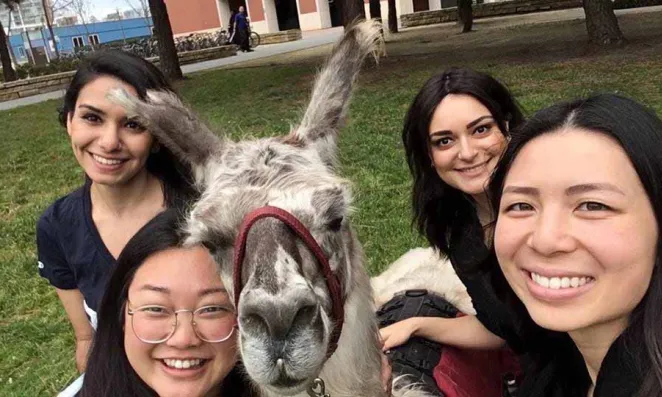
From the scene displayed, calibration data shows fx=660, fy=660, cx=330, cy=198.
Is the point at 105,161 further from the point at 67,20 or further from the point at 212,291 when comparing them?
the point at 67,20

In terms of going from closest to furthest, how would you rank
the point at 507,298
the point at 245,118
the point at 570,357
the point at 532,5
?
the point at 570,357
the point at 507,298
the point at 245,118
the point at 532,5

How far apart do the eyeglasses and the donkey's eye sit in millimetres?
492

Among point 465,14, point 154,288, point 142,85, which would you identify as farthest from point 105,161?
point 465,14

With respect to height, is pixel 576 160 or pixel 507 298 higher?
pixel 576 160

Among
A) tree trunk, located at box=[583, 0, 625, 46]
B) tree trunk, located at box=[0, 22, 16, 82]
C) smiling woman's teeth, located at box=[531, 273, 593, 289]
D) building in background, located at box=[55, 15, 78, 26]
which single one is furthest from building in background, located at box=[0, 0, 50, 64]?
smiling woman's teeth, located at box=[531, 273, 593, 289]

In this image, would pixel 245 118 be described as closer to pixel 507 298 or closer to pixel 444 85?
pixel 444 85

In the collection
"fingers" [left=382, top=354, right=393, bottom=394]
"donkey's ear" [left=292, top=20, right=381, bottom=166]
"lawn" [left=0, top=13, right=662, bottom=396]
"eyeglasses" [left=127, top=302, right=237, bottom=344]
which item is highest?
"donkey's ear" [left=292, top=20, right=381, bottom=166]

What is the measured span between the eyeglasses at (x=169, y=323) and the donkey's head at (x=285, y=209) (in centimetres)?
13

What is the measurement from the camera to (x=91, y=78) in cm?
315

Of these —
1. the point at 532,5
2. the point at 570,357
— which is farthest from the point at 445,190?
the point at 532,5

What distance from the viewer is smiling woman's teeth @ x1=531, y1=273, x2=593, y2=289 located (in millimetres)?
1757

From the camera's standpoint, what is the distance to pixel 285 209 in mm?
2254

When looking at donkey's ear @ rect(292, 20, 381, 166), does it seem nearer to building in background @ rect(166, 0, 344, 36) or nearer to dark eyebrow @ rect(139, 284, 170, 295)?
dark eyebrow @ rect(139, 284, 170, 295)

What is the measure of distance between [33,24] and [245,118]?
7048 centimetres
